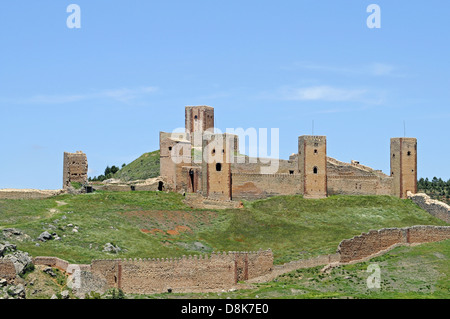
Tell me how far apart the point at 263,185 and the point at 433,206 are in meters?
16.0

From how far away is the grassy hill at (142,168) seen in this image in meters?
122

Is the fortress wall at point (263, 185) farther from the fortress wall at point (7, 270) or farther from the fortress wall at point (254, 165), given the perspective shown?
the fortress wall at point (7, 270)

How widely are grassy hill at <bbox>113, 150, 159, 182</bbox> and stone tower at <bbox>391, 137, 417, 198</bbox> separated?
27234mm

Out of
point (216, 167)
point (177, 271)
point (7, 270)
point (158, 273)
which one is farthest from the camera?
point (216, 167)

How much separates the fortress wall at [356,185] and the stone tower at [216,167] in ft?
33.9

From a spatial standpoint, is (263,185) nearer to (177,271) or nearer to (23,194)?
(23,194)

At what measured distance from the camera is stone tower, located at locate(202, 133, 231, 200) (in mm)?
101188

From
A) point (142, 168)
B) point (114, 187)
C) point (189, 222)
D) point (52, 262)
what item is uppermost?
point (142, 168)

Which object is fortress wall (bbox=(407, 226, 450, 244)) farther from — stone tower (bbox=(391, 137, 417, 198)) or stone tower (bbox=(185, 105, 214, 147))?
stone tower (bbox=(185, 105, 214, 147))

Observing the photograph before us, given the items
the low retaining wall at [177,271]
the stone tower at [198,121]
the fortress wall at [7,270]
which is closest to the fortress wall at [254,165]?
the stone tower at [198,121]

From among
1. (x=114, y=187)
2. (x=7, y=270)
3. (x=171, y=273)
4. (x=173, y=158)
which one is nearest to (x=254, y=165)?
(x=173, y=158)

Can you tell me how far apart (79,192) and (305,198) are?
21.1 metres

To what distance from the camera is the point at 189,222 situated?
299 ft
